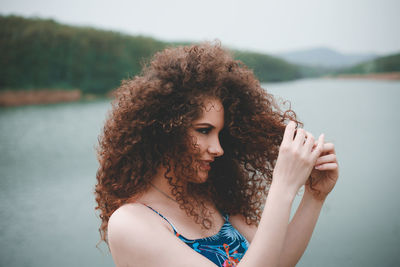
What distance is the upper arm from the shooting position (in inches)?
27.0

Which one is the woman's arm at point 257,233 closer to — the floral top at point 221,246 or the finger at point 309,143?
the finger at point 309,143

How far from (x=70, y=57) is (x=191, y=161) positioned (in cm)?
524

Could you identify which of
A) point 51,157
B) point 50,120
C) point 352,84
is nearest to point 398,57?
point 352,84

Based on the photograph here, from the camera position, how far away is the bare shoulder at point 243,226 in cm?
106

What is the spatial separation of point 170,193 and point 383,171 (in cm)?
357

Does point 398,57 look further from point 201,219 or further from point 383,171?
point 201,219

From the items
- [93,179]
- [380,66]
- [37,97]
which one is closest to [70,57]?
[37,97]

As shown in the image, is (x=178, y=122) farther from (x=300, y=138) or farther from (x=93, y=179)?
(x=93, y=179)

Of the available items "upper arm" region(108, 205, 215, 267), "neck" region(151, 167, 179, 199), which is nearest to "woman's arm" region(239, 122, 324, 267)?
"upper arm" region(108, 205, 215, 267)

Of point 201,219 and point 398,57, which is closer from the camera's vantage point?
point 201,219

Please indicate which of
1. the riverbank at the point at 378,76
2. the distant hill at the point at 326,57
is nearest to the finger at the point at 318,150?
the distant hill at the point at 326,57

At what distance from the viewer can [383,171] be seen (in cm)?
355

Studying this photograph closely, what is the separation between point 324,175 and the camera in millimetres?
869

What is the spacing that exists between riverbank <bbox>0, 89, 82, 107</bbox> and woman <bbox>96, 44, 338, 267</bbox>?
3997 mm
